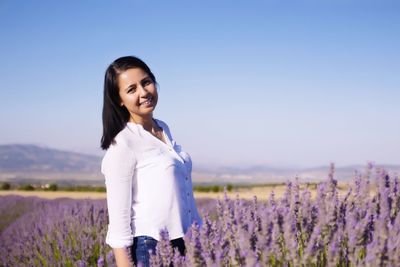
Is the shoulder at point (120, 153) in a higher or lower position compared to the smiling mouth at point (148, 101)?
lower

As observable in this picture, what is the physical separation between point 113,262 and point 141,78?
4.04 ft

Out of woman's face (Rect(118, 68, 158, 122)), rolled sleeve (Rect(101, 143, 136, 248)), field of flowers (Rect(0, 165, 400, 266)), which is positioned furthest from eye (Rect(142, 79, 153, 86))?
field of flowers (Rect(0, 165, 400, 266))

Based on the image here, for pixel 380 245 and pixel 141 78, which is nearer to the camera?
pixel 380 245

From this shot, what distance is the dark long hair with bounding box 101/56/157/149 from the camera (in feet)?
8.73

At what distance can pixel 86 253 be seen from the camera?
3.89 m

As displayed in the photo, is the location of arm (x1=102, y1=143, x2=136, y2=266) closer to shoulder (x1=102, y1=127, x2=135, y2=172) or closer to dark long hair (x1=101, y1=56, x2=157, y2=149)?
shoulder (x1=102, y1=127, x2=135, y2=172)

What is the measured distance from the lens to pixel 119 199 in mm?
2363

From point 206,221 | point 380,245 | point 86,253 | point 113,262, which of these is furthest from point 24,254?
point 380,245

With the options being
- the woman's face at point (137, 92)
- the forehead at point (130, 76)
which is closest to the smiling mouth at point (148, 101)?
the woman's face at point (137, 92)

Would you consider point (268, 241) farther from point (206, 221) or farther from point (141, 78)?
point (141, 78)

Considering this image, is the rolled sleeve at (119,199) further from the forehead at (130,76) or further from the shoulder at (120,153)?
the forehead at (130,76)

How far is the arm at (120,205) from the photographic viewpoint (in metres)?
2.35

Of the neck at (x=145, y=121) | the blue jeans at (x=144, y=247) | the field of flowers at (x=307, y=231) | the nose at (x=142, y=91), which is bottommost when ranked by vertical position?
the blue jeans at (x=144, y=247)

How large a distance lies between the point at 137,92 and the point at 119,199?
0.53 m
